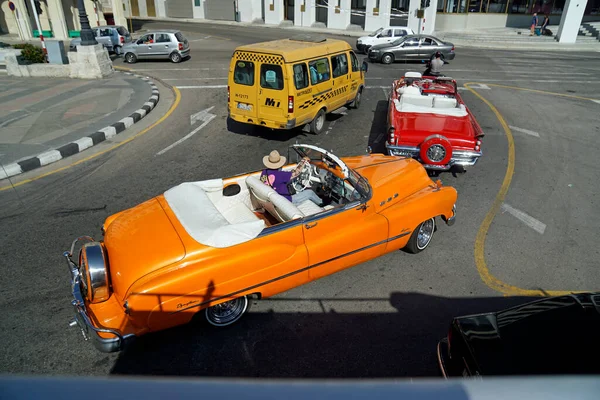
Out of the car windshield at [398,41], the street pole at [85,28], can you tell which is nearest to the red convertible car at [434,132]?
the car windshield at [398,41]

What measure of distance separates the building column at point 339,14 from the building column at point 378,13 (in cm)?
199

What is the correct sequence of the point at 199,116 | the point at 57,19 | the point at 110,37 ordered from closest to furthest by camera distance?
the point at 199,116 → the point at 110,37 → the point at 57,19

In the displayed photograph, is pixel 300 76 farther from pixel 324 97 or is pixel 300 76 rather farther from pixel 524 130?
pixel 524 130

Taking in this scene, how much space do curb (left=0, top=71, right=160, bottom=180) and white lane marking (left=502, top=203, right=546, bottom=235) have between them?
9.15 meters

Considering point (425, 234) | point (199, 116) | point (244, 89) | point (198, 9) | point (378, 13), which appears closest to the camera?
point (425, 234)

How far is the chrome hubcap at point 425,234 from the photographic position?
5.78 m

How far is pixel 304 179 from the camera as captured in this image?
5676mm

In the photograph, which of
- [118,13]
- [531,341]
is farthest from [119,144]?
[118,13]

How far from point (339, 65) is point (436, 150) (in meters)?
4.31

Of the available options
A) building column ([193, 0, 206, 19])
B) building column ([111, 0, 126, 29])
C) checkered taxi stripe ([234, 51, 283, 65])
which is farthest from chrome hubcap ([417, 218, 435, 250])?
building column ([193, 0, 206, 19])

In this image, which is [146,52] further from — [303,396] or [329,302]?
[303,396]

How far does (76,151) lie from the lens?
9570 mm

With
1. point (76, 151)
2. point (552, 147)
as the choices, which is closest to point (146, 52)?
point (76, 151)

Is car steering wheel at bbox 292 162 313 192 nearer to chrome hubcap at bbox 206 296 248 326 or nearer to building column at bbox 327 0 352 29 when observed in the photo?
chrome hubcap at bbox 206 296 248 326
